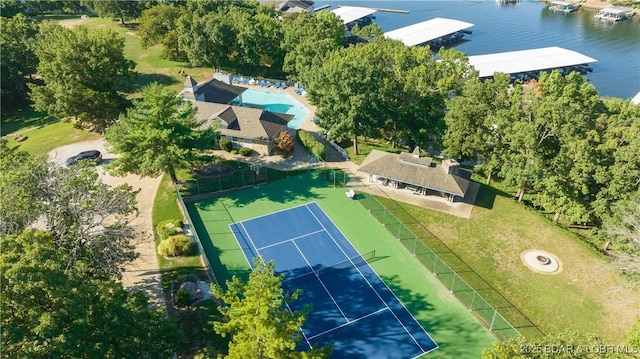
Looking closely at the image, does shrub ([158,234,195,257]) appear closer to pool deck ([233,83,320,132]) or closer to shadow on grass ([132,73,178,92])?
pool deck ([233,83,320,132])

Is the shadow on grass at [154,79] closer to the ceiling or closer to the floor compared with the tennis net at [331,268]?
closer to the ceiling

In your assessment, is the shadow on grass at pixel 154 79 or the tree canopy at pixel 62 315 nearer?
the tree canopy at pixel 62 315

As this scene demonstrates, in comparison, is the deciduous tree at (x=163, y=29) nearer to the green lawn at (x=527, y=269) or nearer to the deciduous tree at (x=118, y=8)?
the deciduous tree at (x=118, y=8)

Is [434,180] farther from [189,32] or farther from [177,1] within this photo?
[177,1]

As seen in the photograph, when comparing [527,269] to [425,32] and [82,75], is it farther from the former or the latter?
[425,32]

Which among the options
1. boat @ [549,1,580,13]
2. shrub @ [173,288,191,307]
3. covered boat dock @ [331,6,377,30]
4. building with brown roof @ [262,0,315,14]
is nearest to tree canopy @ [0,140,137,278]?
shrub @ [173,288,191,307]

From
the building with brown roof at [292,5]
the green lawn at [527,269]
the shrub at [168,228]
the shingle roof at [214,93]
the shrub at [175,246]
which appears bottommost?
the green lawn at [527,269]

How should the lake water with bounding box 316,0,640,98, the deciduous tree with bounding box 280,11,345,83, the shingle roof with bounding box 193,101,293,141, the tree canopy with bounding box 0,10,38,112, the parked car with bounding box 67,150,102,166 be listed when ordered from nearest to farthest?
the parked car with bounding box 67,150,102,166 → the shingle roof with bounding box 193,101,293,141 → the tree canopy with bounding box 0,10,38,112 → the deciduous tree with bounding box 280,11,345,83 → the lake water with bounding box 316,0,640,98

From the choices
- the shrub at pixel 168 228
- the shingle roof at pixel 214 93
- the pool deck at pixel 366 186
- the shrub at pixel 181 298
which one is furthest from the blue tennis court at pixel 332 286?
the shingle roof at pixel 214 93
